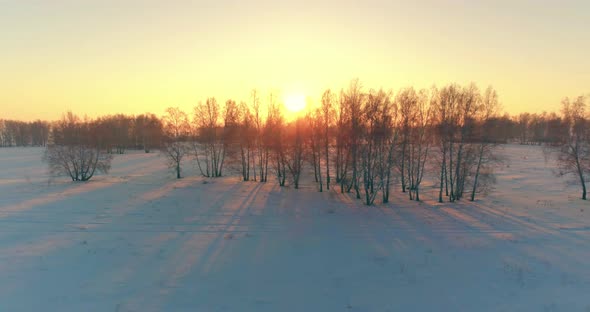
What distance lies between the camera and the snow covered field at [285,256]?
349 inches

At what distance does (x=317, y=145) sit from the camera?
32844mm

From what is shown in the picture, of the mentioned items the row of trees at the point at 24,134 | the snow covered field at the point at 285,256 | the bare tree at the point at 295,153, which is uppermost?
the row of trees at the point at 24,134

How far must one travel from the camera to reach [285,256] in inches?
480

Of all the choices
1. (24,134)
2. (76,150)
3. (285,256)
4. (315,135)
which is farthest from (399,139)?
(24,134)

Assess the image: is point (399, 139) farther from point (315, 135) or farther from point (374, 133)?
point (315, 135)

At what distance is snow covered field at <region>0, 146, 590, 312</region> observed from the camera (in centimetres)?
888

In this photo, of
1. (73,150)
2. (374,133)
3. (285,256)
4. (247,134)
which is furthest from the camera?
(247,134)

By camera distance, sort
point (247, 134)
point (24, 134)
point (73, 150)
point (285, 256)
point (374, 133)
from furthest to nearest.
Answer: point (24, 134) → point (247, 134) → point (73, 150) → point (374, 133) → point (285, 256)

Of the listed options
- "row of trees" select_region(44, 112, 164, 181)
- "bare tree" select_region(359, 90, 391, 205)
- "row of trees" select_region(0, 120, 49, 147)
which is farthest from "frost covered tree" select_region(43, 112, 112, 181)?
"row of trees" select_region(0, 120, 49, 147)

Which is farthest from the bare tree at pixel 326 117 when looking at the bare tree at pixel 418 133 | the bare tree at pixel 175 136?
the bare tree at pixel 175 136

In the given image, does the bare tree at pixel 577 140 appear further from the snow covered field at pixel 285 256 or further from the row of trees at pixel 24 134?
the row of trees at pixel 24 134

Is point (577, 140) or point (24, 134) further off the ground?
point (24, 134)

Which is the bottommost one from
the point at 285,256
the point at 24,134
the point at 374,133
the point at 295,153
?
the point at 285,256

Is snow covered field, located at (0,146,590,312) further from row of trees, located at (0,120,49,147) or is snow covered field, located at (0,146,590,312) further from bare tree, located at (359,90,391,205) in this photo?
row of trees, located at (0,120,49,147)
